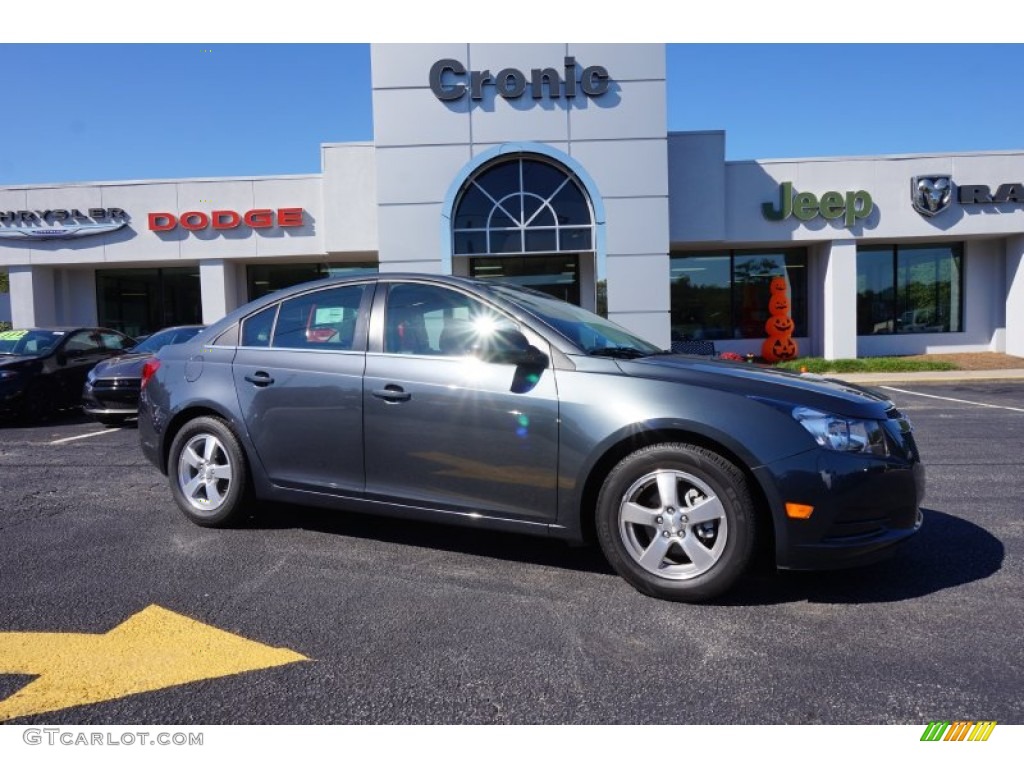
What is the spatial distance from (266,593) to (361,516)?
1.42m

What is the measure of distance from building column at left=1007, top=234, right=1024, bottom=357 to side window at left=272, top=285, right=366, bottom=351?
69.1ft

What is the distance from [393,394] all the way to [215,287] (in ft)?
57.8

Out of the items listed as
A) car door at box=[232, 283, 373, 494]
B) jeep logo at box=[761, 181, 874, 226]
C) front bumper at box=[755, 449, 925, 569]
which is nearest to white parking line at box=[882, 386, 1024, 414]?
jeep logo at box=[761, 181, 874, 226]

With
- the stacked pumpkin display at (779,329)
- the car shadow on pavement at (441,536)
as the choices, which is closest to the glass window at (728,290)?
the stacked pumpkin display at (779,329)

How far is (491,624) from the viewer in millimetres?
3156

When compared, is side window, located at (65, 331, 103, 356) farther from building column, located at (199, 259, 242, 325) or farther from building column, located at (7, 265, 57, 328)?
building column, located at (7, 265, 57, 328)

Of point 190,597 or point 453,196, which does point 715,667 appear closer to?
point 190,597

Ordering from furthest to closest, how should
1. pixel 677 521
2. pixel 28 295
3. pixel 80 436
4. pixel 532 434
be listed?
pixel 28 295
pixel 80 436
pixel 532 434
pixel 677 521

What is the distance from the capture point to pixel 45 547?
4.32m

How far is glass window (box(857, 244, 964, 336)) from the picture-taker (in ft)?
67.4

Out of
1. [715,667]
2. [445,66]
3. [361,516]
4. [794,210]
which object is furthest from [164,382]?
[794,210]

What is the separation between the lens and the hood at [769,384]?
10.8ft
